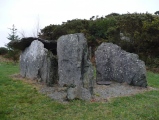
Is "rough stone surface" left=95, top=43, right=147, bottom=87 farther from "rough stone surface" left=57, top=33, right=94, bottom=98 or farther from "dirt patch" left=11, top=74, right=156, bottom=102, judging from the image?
"rough stone surface" left=57, top=33, right=94, bottom=98

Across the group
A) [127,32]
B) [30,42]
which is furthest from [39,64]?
[127,32]

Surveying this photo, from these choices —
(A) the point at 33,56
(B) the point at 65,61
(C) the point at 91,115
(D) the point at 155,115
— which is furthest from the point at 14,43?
(D) the point at 155,115

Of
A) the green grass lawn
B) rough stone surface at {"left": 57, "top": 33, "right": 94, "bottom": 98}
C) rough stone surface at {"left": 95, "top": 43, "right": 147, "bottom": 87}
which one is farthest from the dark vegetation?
the green grass lawn

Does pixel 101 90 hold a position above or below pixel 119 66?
below

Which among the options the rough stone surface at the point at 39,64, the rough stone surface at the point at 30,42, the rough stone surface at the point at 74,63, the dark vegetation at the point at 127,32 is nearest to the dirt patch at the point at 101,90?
the rough stone surface at the point at 39,64

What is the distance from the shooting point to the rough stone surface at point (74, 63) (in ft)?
30.2

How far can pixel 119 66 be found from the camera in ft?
39.0

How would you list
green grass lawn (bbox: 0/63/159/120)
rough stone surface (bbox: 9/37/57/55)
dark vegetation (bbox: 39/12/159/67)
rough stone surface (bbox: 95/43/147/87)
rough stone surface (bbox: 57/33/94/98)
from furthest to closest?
dark vegetation (bbox: 39/12/159/67) < rough stone surface (bbox: 9/37/57/55) < rough stone surface (bbox: 95/43/147/87) < rough stone surface (bbox: 57/33/94/98) < green grass lawn (bbox: 0/63/159/120)

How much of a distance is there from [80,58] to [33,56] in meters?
3.10

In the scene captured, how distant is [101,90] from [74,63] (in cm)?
147

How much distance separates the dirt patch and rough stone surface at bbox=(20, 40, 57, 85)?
309 millimetres

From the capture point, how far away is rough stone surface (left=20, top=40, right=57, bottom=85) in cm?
1038

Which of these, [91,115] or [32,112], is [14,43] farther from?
[91,115]

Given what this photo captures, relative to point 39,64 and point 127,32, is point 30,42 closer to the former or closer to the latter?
point 39,64
